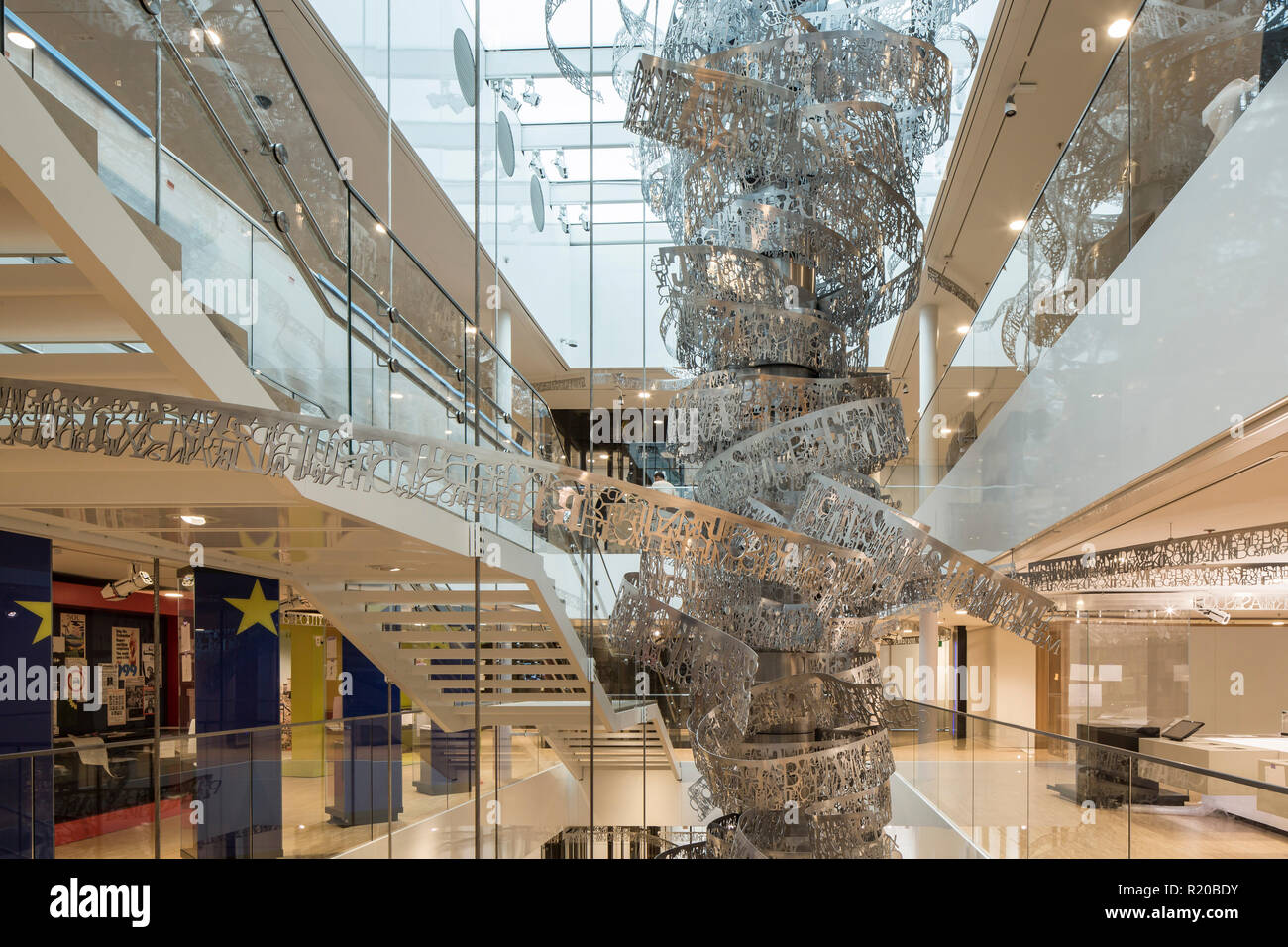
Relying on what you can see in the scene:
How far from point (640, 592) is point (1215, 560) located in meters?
4.56

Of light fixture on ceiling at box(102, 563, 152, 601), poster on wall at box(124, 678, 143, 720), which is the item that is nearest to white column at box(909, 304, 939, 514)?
light fixture on ceiling at box(102, 563, 152, 601)

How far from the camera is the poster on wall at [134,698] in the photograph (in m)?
6.20

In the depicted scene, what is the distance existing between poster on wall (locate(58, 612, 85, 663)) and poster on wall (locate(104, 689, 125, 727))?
1.09ft

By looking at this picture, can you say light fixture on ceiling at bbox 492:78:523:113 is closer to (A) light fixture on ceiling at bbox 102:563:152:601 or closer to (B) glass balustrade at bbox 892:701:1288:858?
(A) light fixture on ceiling at bbox 102:563:152:601

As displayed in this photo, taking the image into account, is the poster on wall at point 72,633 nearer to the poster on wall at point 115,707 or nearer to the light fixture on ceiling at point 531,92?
the poster on wall at point 115,707

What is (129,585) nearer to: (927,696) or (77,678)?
(77,678)

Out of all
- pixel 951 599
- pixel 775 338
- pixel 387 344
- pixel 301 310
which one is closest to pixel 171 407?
pixel 301 310

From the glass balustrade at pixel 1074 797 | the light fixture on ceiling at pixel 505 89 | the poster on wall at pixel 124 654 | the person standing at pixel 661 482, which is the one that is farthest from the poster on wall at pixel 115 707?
the glass balustrade at pixel 1074 797

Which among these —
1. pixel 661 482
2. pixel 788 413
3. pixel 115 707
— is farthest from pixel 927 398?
pixel 115 707

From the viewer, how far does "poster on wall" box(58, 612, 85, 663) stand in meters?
5.84

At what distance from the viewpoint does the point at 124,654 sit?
6363 millimetres

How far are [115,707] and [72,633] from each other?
2.13ft

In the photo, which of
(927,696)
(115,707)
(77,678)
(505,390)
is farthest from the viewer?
(927,696)

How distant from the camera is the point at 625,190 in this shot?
588cm
